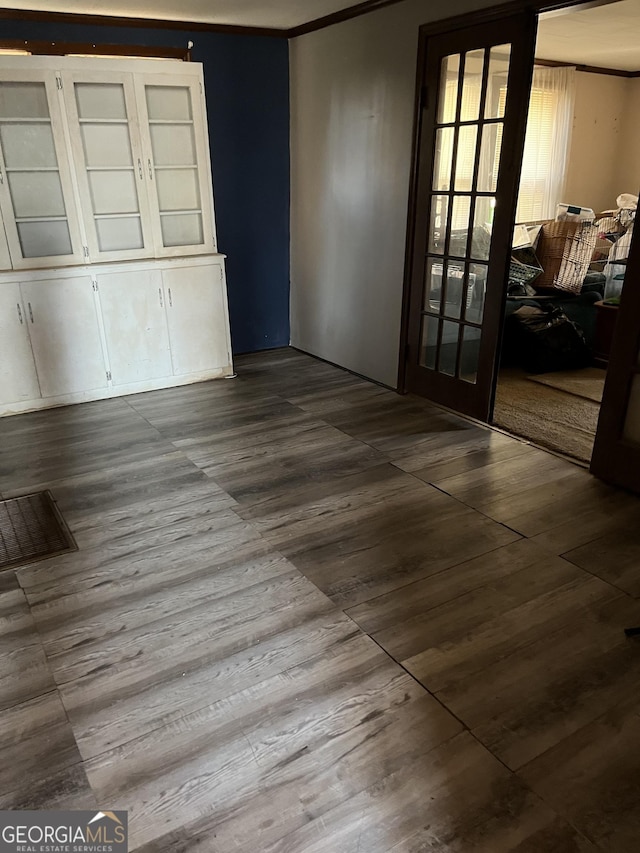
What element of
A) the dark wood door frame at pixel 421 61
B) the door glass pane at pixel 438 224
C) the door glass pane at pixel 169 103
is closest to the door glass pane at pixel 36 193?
the door glass pane at pixel 169 103

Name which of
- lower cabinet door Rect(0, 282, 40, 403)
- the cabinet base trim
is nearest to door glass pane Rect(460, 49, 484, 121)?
the cabinet base trim

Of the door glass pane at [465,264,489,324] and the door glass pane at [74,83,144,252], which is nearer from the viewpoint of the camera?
the door glass pane at [465,264,489,324]

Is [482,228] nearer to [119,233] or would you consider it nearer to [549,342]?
[549,342]

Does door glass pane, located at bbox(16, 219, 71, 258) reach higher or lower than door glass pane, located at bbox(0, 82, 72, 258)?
lower

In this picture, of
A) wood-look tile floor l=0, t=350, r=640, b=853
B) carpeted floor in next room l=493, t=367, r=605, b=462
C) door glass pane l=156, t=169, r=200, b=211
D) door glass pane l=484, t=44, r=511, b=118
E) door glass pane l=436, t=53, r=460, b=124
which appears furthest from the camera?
door glass pane l=156, t=169, r=200, b=211

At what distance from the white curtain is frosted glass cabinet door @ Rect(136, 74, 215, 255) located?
376 cm

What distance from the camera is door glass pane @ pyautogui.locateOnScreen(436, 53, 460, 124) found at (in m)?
3.49

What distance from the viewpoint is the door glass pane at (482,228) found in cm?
349

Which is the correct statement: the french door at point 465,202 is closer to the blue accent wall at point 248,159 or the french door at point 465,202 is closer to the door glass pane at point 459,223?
the door glass pane at point 459,223

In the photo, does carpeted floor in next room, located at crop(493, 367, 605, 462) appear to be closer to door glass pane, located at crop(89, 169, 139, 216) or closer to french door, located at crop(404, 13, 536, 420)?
french door, located at crop(404, 13, 536, 420)

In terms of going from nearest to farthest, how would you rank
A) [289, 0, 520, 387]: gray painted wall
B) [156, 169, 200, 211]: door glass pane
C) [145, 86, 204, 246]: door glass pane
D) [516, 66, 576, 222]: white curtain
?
[289, 0, 520, 387]: gray painted wall
[145, 86, 204, 246]: door glass pane
[156, 169, 200, 211]: door glass pane
[516, 66, 576, 222]: white curtain

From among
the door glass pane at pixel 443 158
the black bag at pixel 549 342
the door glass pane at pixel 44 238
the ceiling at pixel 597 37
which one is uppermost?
the ceiling at pixel 597 37

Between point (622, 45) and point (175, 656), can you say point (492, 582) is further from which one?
point (622, 45)

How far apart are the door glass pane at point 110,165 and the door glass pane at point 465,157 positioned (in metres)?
2.11
